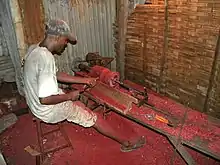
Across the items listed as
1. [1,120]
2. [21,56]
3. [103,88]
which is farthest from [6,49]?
[103,88]

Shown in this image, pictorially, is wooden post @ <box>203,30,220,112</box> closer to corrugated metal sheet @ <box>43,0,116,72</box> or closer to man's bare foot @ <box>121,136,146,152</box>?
man's bare foot @ <box>121,136,146,152</box>

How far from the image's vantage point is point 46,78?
3469 millimetres

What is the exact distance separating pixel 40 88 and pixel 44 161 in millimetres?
1776

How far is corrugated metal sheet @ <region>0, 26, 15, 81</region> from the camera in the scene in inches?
248

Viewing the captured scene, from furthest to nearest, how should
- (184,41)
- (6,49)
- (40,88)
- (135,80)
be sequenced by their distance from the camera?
(135,80) < (6,49) < (184,41) < (40,88)

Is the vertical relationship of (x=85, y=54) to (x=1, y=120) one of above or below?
above

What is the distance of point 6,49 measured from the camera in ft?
20.9

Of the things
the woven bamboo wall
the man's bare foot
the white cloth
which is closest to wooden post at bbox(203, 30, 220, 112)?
the woven bamboo wall

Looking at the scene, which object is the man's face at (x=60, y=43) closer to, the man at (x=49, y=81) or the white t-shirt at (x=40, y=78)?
the man at (x=49, y=81)

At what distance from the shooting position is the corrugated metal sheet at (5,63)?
6305 mm

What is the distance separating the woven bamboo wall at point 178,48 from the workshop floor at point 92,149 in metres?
1.47

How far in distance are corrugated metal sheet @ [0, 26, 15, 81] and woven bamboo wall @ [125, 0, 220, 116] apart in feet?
11.3

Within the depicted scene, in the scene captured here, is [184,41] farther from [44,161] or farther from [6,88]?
[6,88]

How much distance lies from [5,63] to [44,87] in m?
3.54
